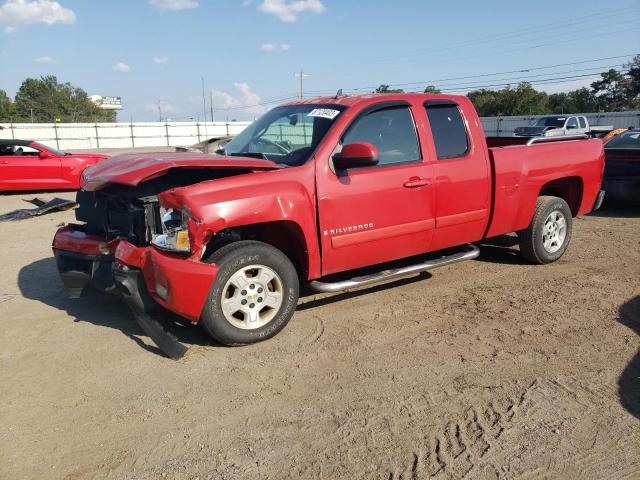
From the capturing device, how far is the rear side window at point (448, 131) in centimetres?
509

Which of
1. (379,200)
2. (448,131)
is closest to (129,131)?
(448,131)

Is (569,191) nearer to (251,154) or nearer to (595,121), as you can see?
(251,154)

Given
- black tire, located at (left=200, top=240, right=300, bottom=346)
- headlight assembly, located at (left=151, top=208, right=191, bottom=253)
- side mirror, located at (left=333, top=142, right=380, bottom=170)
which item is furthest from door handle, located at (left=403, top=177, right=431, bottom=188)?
headlight assembly, located at (left=151, top=208, right=191, bottom=253)

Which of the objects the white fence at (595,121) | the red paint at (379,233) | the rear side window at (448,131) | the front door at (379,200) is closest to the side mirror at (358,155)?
the front door at (379,200)

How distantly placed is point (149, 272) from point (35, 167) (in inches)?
410

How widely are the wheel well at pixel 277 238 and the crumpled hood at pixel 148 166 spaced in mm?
484

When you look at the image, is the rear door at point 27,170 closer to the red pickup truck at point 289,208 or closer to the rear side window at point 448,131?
the red pickup truck at point 289,208

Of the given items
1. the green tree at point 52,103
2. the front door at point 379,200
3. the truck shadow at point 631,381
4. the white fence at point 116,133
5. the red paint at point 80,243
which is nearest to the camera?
the truck shadow at point 631,381

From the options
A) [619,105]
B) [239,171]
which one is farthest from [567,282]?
[619,105]

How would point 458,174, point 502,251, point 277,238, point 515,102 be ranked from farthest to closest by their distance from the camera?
1. point 515,102
2. point 502,251
3. point 458,174
4. point 277,238

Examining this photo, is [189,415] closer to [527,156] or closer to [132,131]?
[527,156]

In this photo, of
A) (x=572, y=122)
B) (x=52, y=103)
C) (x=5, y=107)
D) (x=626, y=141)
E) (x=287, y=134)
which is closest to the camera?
(x=287, y=134)

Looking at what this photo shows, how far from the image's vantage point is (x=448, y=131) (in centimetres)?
→ 520

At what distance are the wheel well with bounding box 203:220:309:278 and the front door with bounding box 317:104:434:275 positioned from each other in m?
0.18
